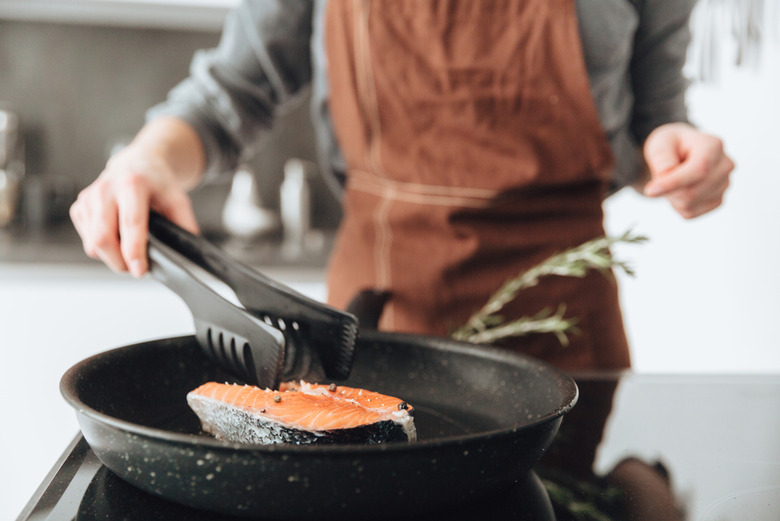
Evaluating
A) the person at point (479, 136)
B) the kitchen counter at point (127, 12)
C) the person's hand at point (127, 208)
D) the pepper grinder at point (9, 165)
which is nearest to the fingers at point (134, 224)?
the person's hand at point (127, 208)

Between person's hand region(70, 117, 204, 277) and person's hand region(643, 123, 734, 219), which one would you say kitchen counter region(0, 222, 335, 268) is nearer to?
person's hand region(70, 117, 204, 277)

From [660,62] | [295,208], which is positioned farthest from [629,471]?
[295,208]

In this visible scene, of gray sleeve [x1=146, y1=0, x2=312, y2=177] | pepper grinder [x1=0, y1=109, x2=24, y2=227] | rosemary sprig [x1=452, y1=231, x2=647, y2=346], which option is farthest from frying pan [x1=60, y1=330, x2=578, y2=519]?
pepper grinder [x1=0, y1=109, x2=24, y2=227]

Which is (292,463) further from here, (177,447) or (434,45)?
(434,45)

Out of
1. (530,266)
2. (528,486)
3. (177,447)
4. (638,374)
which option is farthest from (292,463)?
(530,266)

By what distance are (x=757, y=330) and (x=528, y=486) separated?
1.86m

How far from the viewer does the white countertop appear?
1.82 metres

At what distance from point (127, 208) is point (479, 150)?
0.54 meters

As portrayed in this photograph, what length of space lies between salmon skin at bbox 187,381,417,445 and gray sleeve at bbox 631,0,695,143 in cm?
81

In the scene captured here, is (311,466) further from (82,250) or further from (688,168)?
(82,250)

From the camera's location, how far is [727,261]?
2160 mm

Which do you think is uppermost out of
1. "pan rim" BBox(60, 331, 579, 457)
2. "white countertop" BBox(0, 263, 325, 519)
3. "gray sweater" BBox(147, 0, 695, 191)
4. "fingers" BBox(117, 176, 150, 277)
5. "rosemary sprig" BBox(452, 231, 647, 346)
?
"gray sweater" BBox(147, 0, 695, 191)

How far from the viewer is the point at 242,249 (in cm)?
219

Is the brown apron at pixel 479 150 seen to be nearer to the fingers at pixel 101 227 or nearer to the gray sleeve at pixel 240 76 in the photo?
the gray sleeve at pixel 240 76
